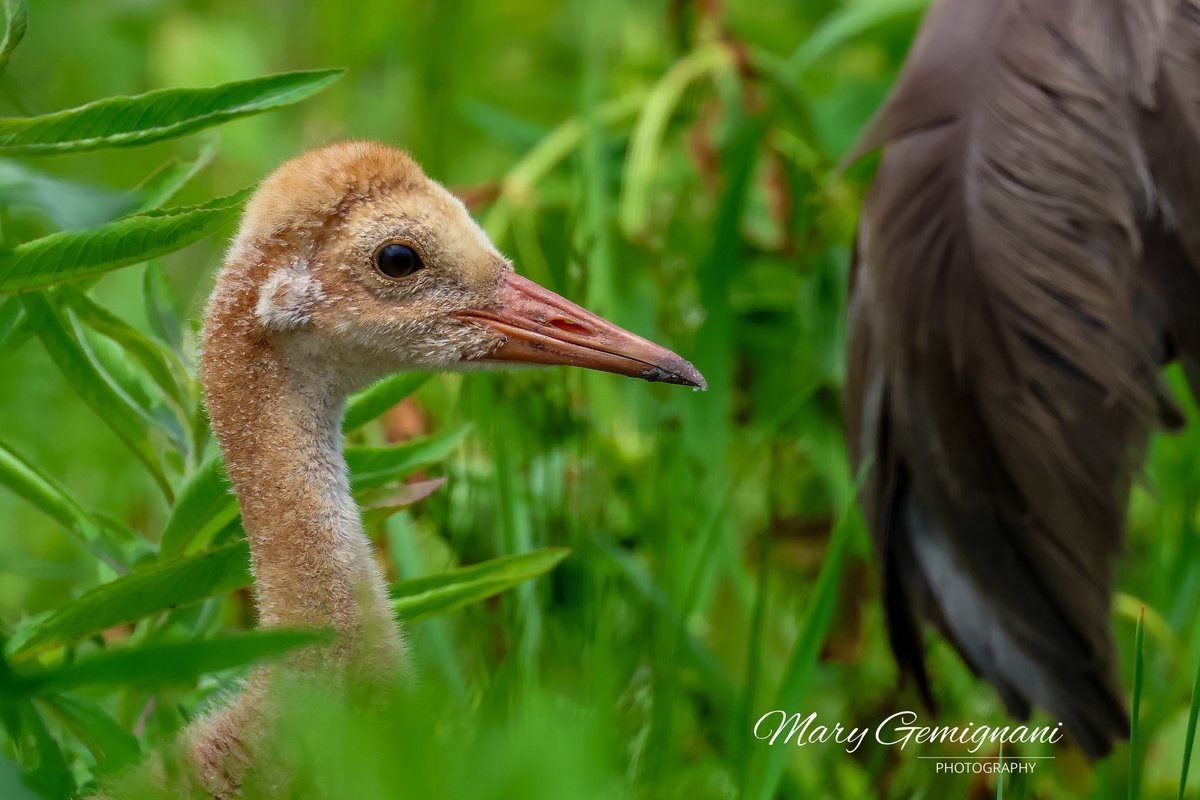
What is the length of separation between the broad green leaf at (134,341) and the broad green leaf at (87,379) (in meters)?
0.03

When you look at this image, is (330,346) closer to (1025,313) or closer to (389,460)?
(389,460)

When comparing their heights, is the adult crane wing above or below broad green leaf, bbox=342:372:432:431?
below

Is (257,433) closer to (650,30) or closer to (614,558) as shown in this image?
(614,558)

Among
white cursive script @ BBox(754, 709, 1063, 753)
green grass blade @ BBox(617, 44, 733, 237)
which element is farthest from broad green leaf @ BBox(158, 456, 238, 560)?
green grass blade @ BBox(617, 44, 733, 237)

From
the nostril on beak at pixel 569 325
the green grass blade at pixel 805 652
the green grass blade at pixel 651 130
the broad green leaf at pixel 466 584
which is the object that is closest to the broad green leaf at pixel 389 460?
the broad green leaf at pixel 466 584

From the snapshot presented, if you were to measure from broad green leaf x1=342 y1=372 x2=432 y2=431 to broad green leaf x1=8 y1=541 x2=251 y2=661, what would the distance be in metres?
0.23

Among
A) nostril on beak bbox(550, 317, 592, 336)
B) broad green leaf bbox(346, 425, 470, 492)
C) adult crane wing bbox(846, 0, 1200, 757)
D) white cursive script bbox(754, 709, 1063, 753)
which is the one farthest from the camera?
white cursive script bbox(754, 709, 1063, 753)

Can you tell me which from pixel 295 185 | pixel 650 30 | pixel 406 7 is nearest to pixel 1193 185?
pixel 295 185

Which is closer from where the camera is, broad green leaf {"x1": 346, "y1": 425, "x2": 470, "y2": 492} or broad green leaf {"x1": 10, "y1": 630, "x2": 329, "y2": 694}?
broad green leaf {"x1": 10, "y1": 630, "x2": 329, "y2": 694}

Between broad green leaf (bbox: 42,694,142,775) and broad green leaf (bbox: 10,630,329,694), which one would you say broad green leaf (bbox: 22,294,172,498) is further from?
broad green leaf (bbox: 10,630,329,694)

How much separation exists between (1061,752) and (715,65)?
133 cm

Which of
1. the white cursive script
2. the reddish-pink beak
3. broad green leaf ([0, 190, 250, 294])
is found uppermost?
broad green leaf ([0, 190, 250, 294])

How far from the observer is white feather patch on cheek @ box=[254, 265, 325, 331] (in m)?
1.36

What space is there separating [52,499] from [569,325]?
550mm
